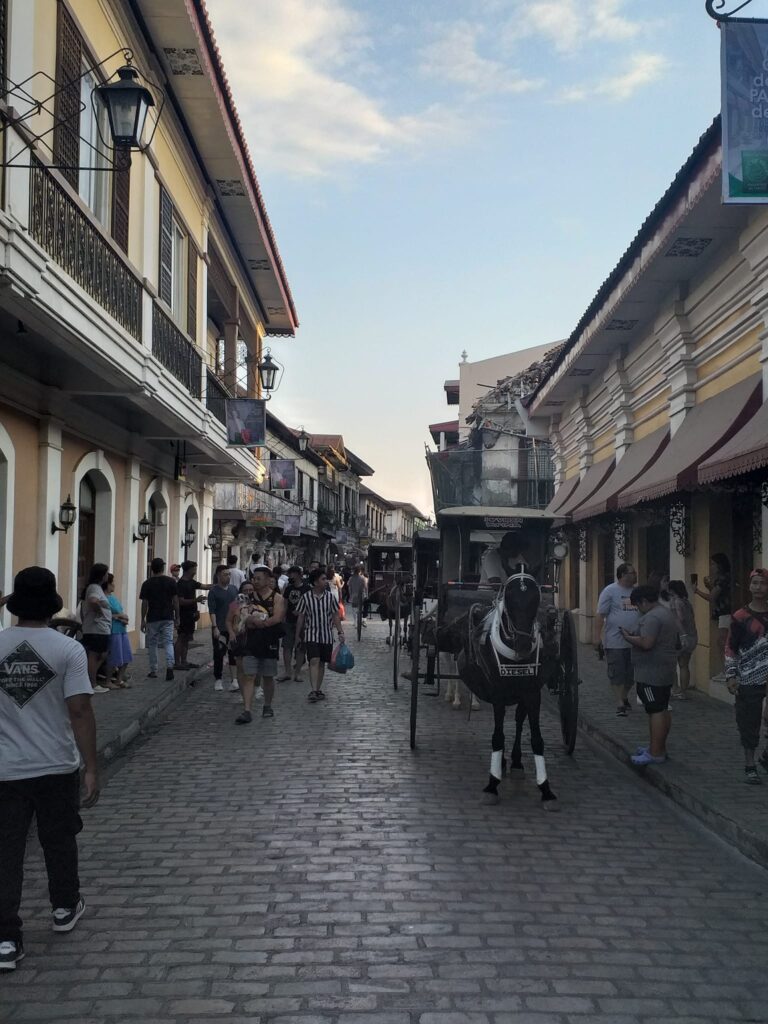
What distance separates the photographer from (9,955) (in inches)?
163

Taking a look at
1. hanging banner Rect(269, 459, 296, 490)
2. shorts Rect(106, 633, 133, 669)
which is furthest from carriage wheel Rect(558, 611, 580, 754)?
hanging banner Rect(269, 459, 296, 490)

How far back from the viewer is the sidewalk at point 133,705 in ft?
30.3

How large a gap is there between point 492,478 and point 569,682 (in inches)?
802

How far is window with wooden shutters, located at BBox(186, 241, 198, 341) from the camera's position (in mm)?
18328

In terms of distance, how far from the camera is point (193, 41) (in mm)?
14242

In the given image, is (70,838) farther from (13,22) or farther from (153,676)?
(153,676)

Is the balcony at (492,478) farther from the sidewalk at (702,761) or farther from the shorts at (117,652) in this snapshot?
the sidewalk at (702,761)

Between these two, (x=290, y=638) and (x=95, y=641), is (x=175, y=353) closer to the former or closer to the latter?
(x=290, y=638)

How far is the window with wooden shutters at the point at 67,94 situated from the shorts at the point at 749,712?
8240 millimetres

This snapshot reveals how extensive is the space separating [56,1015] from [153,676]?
10.6 meters

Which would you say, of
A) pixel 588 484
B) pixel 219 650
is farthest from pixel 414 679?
pixel 588 484

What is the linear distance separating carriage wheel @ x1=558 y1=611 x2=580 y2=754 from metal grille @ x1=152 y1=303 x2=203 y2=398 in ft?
25.4

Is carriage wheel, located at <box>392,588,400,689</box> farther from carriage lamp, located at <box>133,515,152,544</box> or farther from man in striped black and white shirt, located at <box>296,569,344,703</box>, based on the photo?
carriage lamp, located at <box>133,515,152,544</box>

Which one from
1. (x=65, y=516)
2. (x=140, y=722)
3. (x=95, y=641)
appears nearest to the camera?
(x=140, y=722)
